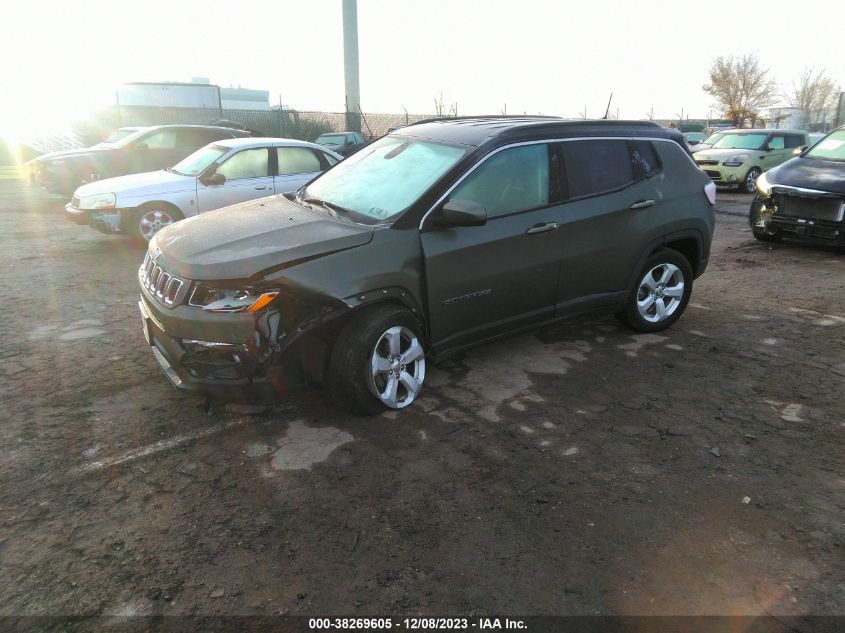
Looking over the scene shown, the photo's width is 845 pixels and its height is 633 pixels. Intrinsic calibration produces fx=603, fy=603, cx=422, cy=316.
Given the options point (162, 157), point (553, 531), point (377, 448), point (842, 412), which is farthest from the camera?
point (162, 157)

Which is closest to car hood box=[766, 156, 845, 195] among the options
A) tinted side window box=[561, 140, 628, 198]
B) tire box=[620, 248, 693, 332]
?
tire box=[620, 248, 693, 332]

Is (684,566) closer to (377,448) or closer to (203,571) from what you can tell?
(377,448)

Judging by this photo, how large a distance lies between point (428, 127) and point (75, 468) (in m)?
3.45

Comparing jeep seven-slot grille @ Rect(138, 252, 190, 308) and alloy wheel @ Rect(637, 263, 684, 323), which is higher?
jeep seven-slot grille @ Rect(138, 252, 190, 308)

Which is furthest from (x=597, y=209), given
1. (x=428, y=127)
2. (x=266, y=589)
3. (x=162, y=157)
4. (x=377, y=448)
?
(x=162, y=157)

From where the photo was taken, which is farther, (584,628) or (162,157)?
(162,157)

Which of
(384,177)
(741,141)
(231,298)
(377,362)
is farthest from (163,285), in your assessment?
Answer: (741,141)

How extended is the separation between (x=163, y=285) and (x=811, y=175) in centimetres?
865

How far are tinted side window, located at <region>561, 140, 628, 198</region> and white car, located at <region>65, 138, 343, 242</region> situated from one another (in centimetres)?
455

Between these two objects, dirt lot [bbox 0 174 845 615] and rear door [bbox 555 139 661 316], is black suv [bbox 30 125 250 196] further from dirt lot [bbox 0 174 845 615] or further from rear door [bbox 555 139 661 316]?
rear door [bbox 555 139 661 316]

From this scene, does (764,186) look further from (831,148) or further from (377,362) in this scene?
(377,362)

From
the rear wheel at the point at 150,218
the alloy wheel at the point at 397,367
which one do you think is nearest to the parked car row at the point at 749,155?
the rear wheel at the point at 150,218

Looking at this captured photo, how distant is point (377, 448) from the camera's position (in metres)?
3.55

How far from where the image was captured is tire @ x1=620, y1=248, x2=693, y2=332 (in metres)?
5.28
